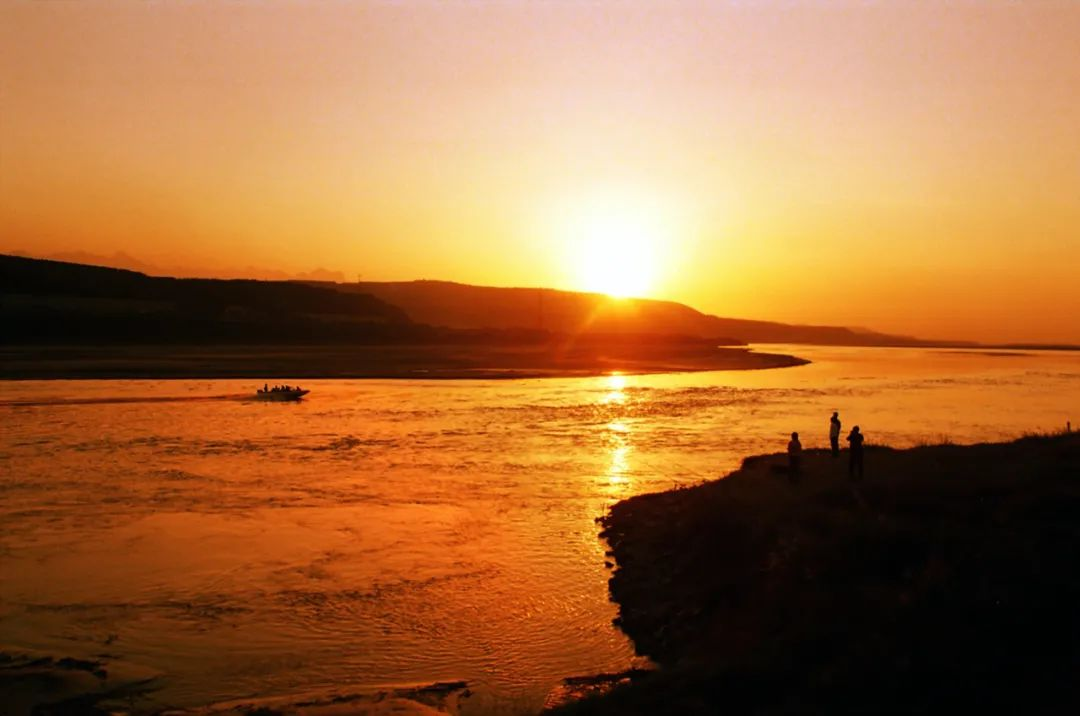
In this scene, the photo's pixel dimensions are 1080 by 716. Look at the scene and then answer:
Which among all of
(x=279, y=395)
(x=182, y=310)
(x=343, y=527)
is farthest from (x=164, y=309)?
(x=343, y=527)

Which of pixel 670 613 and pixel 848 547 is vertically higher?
pixel 848 547

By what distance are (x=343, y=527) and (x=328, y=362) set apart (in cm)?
7230

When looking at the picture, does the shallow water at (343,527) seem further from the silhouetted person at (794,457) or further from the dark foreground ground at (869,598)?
the silhouetted person at (794,457)

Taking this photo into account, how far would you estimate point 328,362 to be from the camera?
93.2 meters

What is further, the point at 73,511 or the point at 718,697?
the point at 73,511

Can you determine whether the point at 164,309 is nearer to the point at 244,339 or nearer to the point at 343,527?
the point at 244,339

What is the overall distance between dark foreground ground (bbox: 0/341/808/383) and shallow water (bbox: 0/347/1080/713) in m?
23.8

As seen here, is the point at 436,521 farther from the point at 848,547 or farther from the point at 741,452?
the point at 741,452

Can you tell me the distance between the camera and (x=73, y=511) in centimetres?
2386

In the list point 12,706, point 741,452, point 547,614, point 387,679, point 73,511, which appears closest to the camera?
point 12,706

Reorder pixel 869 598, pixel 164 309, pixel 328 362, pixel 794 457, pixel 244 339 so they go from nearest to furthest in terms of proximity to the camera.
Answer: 1. pixel 869 598
2. pixel 794 457
3. pixel 328 362
4. pixel 244 339
5. pixel 164 309

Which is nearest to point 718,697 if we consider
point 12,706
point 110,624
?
point 12,706

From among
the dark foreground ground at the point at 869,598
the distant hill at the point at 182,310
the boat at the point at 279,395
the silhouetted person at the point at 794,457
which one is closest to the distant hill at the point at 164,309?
the distant hill at the point at 182,310

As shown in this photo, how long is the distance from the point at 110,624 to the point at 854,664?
12673mm
